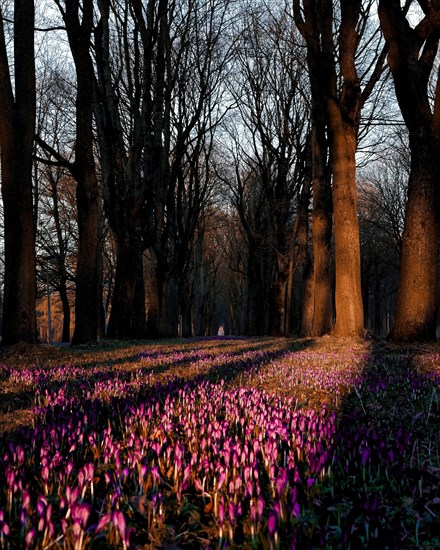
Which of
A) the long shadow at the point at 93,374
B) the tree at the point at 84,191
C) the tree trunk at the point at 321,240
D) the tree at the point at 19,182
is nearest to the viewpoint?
the long shadow at the point at 93,374

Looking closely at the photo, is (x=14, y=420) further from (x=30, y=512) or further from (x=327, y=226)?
(x=327, y=226)

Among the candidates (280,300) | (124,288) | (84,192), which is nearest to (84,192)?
(84,192)

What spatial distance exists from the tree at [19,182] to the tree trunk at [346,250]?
7762mm

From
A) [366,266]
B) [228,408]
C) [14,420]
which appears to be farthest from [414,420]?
[366,266]

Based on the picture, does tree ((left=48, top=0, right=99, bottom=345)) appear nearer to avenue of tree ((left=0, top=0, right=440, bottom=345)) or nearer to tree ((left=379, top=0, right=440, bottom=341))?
avenue of tree ((left=0, top=0, right=440, bottom=345))

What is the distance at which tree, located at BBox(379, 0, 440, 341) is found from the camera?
34.7 ft

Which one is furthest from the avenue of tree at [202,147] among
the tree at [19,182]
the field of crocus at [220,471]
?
the field of crocus at [220,471]

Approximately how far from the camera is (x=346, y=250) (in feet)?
43.1

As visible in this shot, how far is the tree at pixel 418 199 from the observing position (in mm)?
10570

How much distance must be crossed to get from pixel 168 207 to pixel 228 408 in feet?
79.1

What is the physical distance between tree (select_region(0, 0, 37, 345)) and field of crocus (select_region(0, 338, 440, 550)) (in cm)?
548

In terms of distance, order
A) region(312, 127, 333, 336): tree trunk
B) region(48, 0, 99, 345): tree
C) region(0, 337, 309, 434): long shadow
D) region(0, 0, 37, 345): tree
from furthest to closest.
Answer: region(312, 127, 333, 336): tree trunk → region(48, 0, 99, 345): tree → region(0, 0, 37, 345): tree → region(0, 337, 309, 434): long shadow

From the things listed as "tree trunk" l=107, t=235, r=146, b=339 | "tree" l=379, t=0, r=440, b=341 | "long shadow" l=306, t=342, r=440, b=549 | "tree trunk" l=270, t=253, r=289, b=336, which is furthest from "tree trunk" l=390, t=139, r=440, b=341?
"tree trunk" l=270, t=253, r=289, b=336

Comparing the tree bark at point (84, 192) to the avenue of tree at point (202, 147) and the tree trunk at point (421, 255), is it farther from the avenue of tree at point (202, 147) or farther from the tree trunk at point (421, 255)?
the tree trunk at point (421, 255)
